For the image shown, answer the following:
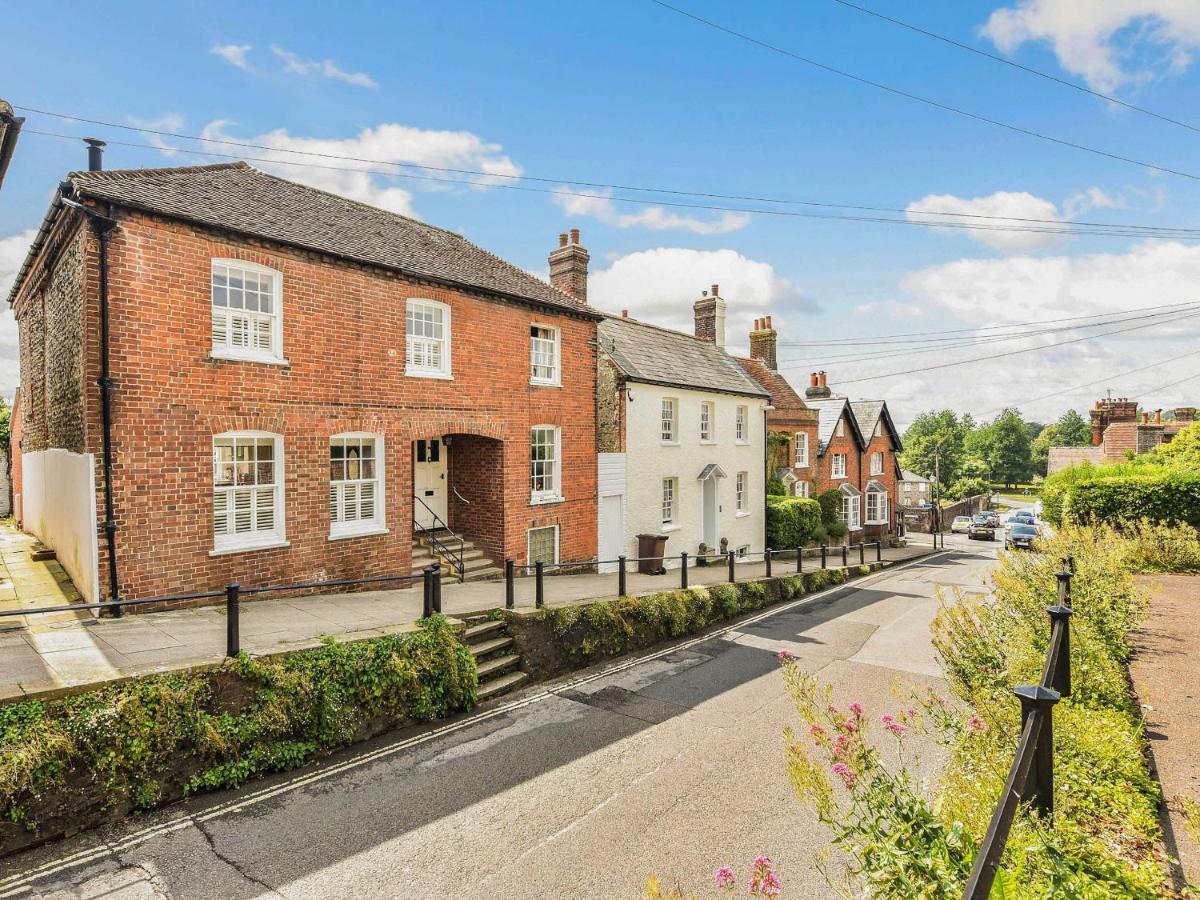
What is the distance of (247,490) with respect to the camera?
1076 cm

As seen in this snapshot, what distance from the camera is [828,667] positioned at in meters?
10.9

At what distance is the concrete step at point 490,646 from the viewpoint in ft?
31.6

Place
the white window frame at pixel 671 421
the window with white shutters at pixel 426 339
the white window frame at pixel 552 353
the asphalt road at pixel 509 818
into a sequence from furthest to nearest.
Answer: the white window frame at pixel 671 421 → the white window frame at pixel 552 353 → the window with white shutters at pixel 426 339 → the asphalt road at pixel 509 818

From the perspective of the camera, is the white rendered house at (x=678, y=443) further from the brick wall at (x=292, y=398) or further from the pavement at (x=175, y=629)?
the pavement at (x=175, y=629)

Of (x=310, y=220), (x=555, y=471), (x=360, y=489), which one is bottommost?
(x=360, y=489)

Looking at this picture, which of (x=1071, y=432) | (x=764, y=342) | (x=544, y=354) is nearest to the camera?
(x=544, y=354)

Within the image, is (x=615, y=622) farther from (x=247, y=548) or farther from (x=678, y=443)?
(x=678, y=443)

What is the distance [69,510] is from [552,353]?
34.5ft

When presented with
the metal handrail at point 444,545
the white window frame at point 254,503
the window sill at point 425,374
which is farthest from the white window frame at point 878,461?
the white window frame at point 254,503

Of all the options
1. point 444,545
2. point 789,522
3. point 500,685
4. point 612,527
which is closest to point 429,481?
point 444,545

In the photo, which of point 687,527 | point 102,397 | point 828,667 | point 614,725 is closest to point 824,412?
point 687,527

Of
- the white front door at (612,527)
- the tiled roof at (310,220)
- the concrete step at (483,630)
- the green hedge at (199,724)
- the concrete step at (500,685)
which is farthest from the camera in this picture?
the white front door at (612,527)

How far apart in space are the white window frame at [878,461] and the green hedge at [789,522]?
39.3ft

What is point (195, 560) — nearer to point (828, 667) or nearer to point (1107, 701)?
point (828, 667)
